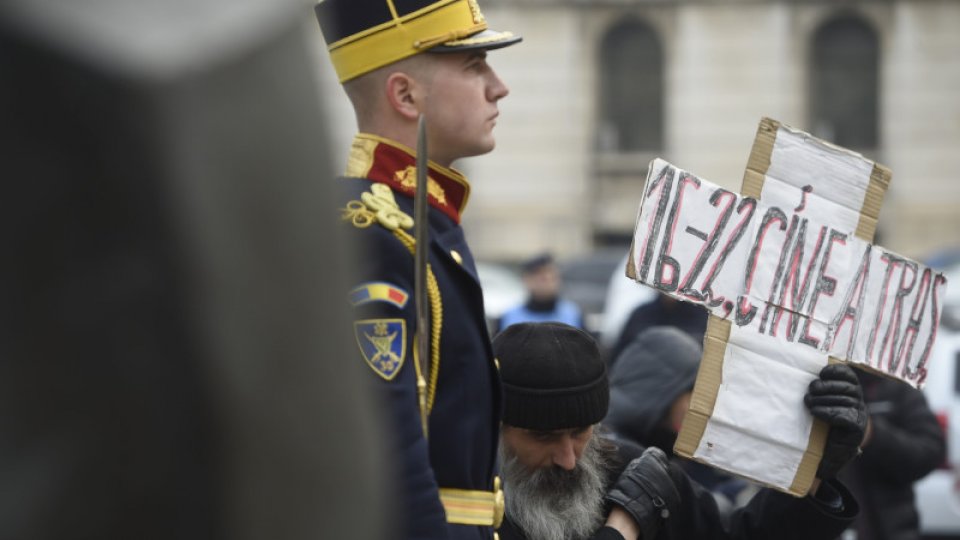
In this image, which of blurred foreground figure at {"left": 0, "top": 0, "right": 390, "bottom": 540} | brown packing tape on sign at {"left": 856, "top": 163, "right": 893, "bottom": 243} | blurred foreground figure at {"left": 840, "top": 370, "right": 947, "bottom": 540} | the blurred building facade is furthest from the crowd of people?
the blurred building facade

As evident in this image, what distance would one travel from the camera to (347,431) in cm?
93

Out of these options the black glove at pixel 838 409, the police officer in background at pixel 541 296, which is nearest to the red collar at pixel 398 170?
the black glove at pixel 838 409

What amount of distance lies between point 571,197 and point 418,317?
28.3 meters

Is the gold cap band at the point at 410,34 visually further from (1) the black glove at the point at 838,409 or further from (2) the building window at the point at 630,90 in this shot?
(2) the building window at the point at 630,90

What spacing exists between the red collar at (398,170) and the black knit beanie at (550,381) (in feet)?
2.02

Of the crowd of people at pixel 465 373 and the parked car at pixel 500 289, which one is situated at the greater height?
the crowd of people at pixel 465 373

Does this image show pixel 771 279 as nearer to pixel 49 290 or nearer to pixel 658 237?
pixel 658 237

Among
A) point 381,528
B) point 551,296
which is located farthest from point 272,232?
point 551,296

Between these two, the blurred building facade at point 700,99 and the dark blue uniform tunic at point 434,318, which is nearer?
the dark blue uniform tunic at point 434,318

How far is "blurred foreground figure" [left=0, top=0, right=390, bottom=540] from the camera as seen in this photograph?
82 centimetres

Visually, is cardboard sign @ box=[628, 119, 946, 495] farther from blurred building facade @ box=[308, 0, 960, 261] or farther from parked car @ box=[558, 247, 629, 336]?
Answer: blurred building facade @ box=[308, 0, 960, 261]

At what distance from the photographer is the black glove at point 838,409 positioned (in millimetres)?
3264

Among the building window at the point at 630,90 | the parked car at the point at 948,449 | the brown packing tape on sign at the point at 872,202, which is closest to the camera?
the brown packing tape on sign at the point at 872,202

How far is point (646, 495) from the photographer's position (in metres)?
3.34
